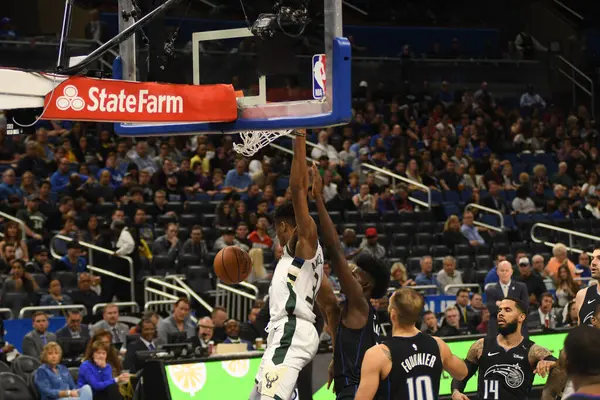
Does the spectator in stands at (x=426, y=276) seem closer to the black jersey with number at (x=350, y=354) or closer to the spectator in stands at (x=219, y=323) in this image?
the spectator in stands at (x=219, y=323)

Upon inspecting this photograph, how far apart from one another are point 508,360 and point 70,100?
3.46 meters

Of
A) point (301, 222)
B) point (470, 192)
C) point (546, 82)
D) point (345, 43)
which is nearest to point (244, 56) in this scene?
point (345, 43)

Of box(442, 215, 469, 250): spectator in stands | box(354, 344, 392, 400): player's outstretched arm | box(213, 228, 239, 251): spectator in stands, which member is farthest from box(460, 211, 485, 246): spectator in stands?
box(354, 344, 392, 400): player's outstretched arm

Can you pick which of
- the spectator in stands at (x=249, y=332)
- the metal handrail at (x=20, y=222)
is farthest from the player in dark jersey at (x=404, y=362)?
the metal handrail at (x=20, y=222)

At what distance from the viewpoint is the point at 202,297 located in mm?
14469

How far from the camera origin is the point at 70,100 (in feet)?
20.4

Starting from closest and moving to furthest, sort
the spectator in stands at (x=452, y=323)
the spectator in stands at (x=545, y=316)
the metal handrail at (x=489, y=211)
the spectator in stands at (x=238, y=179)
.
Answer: the spectator in stands at (x=452, y=323), the spectator in stands at (x=545, y=316), the spectator in stands at (x=238, y=179), the metal handrail at (x=489, y=211)

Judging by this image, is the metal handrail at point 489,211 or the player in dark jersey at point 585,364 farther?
the metal handrail at point 489,211

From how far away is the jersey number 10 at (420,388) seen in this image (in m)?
5.93

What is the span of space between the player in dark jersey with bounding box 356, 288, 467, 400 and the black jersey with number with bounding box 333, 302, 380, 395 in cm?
61

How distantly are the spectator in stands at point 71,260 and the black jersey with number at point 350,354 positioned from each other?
8.04 meters

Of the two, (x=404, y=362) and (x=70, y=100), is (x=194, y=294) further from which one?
(x=404, y=362)

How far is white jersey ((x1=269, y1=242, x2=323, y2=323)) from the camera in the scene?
255 inches

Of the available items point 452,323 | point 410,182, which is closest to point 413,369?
point 452,323
